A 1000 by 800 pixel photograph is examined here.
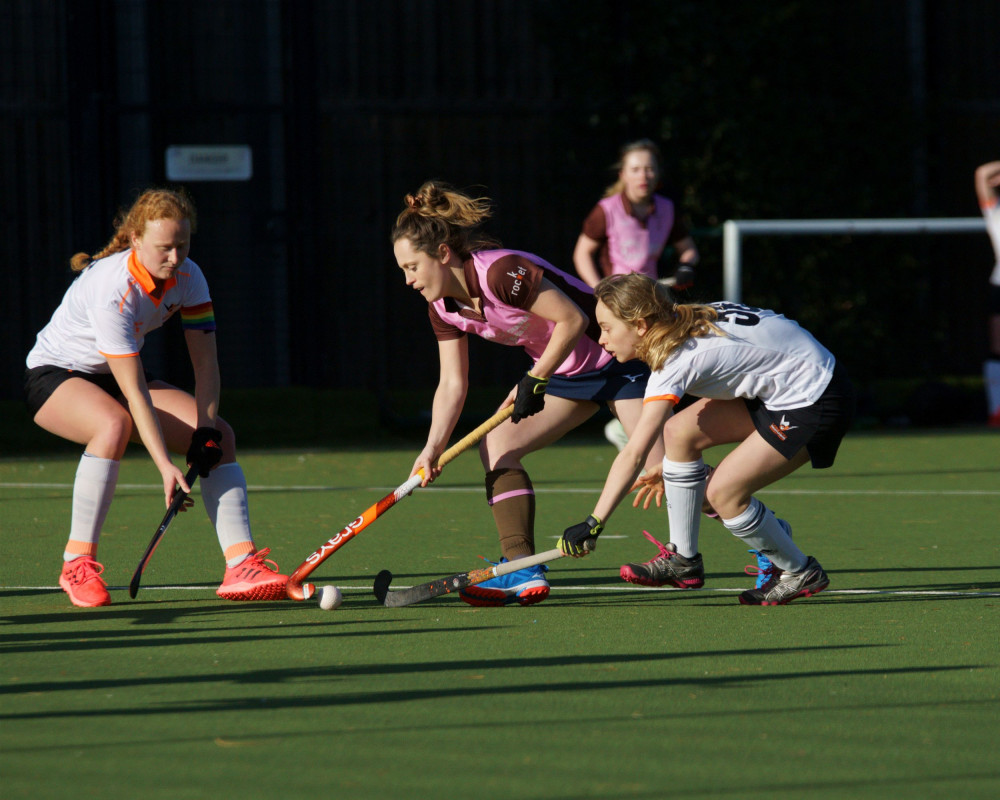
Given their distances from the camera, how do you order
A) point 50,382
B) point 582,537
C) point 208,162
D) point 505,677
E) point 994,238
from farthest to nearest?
point 208,162 → point 994,238 → point 50,382 → point 582,537 → point 505,677

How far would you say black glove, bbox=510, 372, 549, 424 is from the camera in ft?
13.4

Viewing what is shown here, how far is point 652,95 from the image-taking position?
35.2 feet

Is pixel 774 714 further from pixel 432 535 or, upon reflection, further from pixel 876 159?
pixel 876 159

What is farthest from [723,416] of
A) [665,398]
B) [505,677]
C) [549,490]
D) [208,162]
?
[208,162]

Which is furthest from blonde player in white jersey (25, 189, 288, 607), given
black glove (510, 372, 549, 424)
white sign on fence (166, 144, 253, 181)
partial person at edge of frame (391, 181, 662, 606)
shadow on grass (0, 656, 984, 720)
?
white sign on fence (166, 144, 253, 181)

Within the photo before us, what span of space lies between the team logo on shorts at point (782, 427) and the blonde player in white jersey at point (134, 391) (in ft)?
4.80

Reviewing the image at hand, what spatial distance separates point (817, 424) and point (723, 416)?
290mm

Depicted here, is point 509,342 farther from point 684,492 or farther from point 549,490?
point 549,490

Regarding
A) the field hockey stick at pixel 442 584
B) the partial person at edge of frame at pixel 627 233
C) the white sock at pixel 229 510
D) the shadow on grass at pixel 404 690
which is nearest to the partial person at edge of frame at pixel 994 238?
the partial person at edge of frame at pixel 627 233

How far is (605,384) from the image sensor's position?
14.0 ft

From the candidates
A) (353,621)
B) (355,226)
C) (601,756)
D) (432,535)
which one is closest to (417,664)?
(353,621)

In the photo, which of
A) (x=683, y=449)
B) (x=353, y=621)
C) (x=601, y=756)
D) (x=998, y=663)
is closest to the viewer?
(x=601, y=756)

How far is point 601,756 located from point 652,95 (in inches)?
A: 346

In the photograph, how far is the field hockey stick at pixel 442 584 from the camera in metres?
3.98
